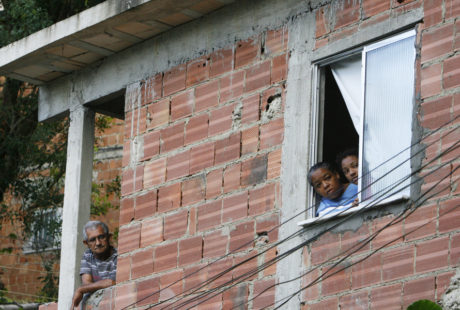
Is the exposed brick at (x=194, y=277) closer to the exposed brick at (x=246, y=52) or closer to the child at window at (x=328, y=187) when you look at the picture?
the child at window at (x=328, y=187)

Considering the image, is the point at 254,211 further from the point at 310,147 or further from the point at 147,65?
the point at 147,65

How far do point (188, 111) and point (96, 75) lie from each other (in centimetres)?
153

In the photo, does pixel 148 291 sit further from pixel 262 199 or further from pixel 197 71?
pixel 197 71

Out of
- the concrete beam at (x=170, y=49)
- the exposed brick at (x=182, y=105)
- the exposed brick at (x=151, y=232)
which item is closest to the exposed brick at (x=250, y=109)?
the concrete beam at (x=170, y=49)

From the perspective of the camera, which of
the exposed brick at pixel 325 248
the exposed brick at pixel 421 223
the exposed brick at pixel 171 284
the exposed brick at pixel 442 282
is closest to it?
the exposed brick at pixel 442 282

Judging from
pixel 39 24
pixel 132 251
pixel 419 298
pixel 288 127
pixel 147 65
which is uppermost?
pixel 39 24

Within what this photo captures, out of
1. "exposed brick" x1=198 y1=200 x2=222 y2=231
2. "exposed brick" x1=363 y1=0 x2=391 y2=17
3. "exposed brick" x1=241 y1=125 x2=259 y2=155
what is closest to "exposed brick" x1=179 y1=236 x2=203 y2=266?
"exposed brick" x1=198 y1=200 x2=222 y2=231

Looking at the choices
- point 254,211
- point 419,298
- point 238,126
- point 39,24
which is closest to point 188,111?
point 238,126

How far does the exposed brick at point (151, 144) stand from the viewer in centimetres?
1131

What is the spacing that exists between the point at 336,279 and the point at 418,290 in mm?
798

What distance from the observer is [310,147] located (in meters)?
9.91

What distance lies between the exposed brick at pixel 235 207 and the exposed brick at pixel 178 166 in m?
0.67

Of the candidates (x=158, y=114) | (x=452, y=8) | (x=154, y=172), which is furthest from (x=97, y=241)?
(x=452, y=8)

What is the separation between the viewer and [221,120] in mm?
10711
